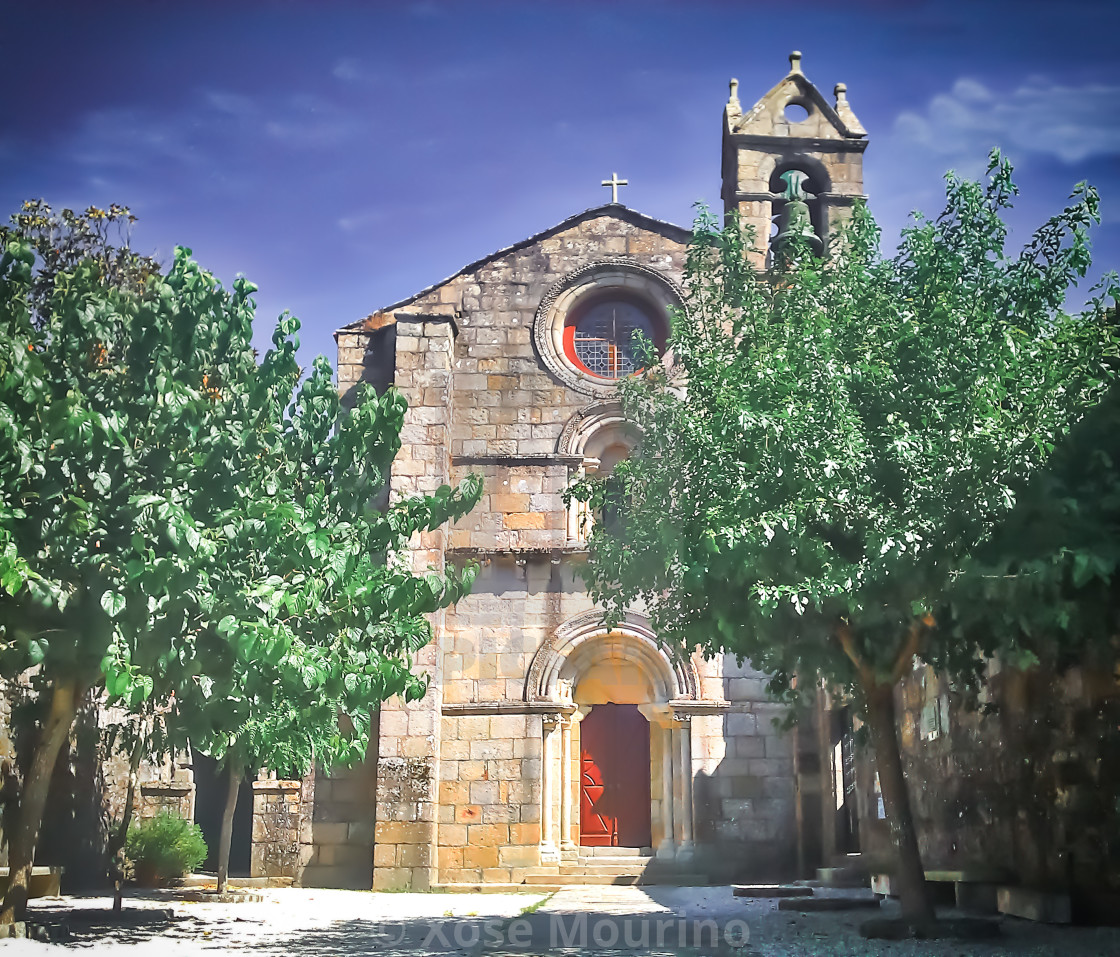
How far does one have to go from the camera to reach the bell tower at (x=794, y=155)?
758 inches

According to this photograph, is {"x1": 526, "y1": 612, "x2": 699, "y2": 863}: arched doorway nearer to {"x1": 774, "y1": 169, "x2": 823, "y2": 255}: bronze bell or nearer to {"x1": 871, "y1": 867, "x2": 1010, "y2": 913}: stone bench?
{"x1": 871, "y1": 867, "x2": 1010, "y2": 913}: stone bench

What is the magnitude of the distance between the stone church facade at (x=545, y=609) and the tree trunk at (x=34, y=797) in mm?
7895

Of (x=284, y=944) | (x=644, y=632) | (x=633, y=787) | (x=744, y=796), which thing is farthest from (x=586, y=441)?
(x=284, y=944)

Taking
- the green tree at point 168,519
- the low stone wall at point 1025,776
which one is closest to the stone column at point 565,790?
the low stone wall at point 1025,776

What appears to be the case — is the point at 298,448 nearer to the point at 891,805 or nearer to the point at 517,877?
the point at 891,805

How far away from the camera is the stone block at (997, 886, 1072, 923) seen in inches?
384

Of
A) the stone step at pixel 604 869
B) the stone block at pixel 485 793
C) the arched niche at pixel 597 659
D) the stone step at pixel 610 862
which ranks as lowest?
the stone step at pixel 604 869

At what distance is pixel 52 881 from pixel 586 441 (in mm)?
10369

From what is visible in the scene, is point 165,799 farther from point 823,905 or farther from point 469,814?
point 823,905

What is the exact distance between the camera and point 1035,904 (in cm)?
1013

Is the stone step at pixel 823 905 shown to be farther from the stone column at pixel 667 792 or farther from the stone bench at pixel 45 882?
the stone bench at pixel 45 882

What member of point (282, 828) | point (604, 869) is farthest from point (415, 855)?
point (604, 869)

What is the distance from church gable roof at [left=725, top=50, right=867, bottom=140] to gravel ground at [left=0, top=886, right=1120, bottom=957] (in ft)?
40.8

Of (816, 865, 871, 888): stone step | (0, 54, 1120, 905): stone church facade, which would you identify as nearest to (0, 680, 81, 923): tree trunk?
(0, 54, 1120, 905): stone church facade
